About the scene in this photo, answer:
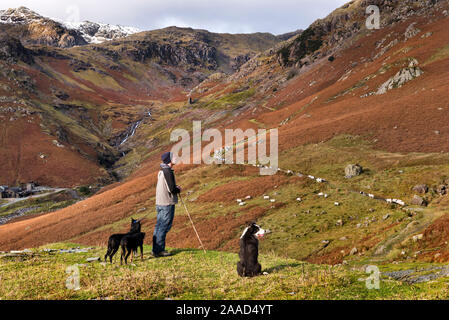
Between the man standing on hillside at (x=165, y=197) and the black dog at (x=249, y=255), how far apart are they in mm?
4220

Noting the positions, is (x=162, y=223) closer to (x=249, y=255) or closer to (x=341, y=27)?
(x=249, y=255)

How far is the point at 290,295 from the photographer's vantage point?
7.78 metres

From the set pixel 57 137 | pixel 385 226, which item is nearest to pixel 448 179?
pixel 385 226

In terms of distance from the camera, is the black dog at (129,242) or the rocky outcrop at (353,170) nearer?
the black dog at (129,242)

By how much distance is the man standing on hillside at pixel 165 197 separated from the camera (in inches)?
543

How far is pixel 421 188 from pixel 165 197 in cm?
2561

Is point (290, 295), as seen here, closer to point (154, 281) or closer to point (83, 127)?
point (154, 281)

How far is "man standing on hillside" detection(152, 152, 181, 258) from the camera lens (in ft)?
45.2

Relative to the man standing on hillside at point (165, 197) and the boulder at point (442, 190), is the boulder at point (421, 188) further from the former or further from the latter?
the man standing on hillside at point (165, 197)

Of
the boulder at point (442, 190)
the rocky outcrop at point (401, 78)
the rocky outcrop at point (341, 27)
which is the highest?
the rocky outcrop at point (341, 27)

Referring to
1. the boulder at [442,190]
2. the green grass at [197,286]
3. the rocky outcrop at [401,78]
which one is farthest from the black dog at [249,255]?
the rocky outcrop at [401,78]

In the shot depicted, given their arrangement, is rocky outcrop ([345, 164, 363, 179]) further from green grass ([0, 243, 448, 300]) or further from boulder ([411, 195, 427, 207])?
green grass ([0, 243, 448, 300])

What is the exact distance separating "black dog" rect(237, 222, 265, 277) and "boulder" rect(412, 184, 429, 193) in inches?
956
